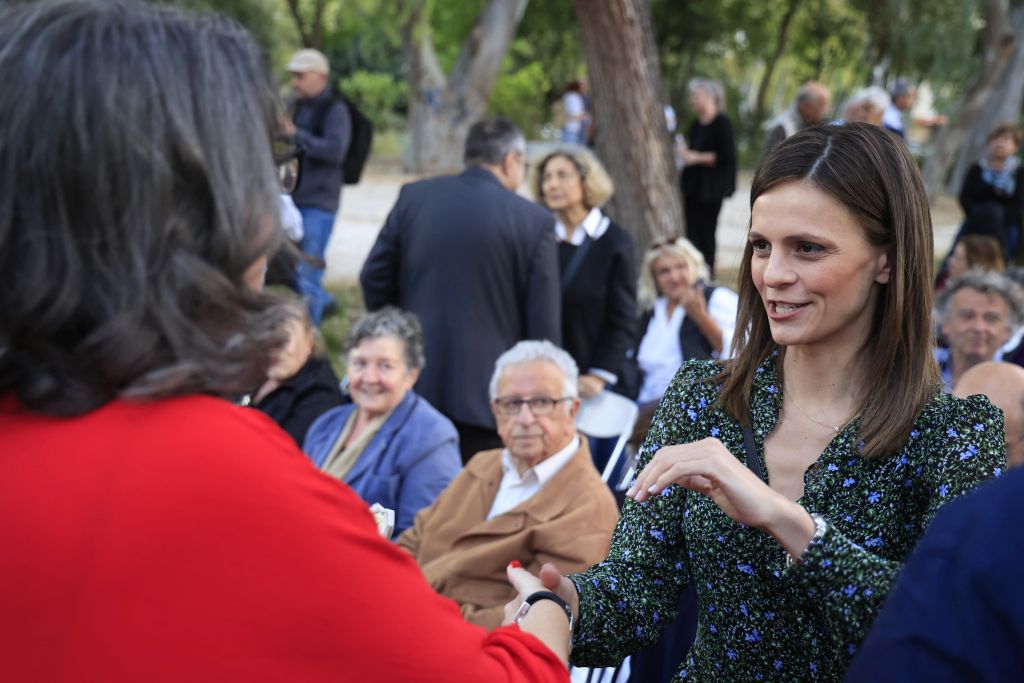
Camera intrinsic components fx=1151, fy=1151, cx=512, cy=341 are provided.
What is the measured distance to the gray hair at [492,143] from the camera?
5.59 metres

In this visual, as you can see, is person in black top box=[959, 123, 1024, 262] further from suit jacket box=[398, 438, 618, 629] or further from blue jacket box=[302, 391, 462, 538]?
suit jacket box=[398, 438, 618, 629]

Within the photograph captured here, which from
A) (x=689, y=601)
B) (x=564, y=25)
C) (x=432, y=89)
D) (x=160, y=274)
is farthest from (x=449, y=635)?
(x=564, y=25)

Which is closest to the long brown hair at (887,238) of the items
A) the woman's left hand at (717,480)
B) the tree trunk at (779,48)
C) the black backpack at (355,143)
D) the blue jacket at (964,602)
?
the woman's left hand at (717,480)

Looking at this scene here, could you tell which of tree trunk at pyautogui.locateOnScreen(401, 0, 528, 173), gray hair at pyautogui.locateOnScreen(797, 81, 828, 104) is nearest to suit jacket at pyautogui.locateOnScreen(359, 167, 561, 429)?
gray hair at pyautogui.locateOnScreen(797, 81, 828, 104)

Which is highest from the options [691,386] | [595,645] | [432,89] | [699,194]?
[691,386]

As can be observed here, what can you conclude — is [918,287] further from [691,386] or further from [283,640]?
[283,640]

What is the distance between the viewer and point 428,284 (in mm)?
5465

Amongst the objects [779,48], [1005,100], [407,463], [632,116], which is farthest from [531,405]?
[779,48]

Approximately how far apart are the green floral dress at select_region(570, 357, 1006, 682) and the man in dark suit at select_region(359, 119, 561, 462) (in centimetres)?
333

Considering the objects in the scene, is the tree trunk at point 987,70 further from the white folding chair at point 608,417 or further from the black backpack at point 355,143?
the white folding chair at point 608,417

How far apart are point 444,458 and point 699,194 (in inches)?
242

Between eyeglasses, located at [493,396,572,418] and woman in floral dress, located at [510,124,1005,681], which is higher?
woman in floral dress, located at [510,124,1005,681]

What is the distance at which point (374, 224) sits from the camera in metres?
17.2

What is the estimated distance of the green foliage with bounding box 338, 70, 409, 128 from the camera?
114 ft
